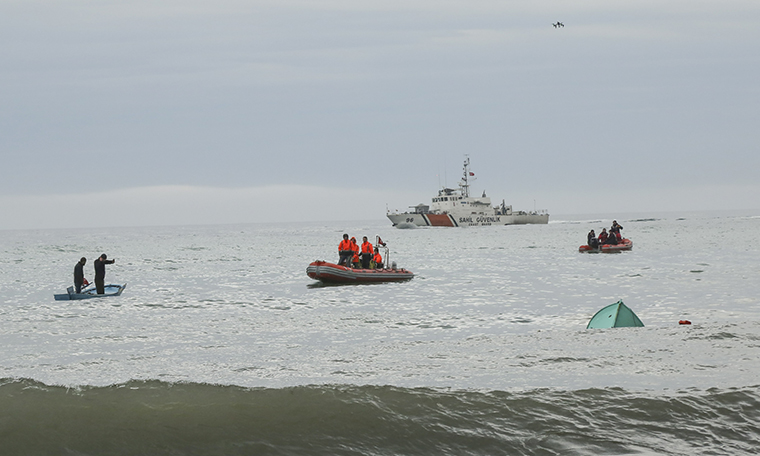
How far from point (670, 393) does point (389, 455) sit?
405 cm

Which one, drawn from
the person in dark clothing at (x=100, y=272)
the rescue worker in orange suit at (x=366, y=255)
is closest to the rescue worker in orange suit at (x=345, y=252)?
the rescue worker in orange suit at (x=366, y=255)

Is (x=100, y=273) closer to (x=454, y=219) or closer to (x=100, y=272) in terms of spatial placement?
(x=100, y=272)

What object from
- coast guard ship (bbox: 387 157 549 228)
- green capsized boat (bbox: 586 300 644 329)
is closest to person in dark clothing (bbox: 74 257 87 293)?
green capsized boat (bbox: 586 300 644 329)

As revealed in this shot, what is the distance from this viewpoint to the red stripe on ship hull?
122963 mm

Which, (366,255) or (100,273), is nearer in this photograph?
(100,273)

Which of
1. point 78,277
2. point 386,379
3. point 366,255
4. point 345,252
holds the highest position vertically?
point 345,252

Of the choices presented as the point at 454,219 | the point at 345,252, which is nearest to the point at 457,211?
the point at 454,219

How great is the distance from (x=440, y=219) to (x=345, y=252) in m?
95.4

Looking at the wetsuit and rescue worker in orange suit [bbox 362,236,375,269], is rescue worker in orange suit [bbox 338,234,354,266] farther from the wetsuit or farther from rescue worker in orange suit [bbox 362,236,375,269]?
the wetsuit

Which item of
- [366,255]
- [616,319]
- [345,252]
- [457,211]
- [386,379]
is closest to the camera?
[386,379]

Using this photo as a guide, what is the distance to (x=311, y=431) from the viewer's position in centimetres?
788

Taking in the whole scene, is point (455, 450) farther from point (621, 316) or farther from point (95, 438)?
point (621, 316)

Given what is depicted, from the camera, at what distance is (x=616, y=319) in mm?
15086

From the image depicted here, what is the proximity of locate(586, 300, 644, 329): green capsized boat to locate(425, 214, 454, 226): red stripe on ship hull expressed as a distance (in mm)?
107075
